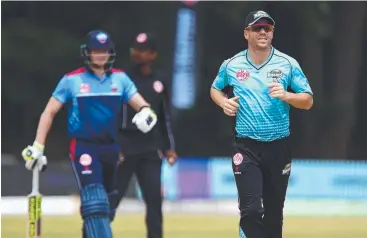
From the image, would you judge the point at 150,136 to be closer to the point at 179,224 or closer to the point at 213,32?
the point at 179,224

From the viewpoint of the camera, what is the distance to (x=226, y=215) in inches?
556

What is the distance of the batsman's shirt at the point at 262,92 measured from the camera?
24.3 feet

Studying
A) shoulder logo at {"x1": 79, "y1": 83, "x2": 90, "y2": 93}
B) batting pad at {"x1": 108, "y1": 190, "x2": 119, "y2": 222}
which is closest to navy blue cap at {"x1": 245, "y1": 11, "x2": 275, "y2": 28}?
shoulder logo at {"x1": 79, "y1": 83, "x2": 90, "y2": 93}

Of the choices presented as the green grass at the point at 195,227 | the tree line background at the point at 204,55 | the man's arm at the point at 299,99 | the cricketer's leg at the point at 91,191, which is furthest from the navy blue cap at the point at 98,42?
the tree line background at the point at 204,55

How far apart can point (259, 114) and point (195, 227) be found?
5127 millimetres

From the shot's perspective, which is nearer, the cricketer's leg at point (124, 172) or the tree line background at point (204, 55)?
the cricketer's leg at point (124, 172)

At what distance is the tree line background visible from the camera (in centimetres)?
1595

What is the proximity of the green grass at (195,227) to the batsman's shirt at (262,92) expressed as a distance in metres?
3.90

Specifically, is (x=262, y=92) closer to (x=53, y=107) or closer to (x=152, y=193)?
(x=53, y=107)

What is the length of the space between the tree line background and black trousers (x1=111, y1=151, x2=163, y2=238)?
635 centimetres

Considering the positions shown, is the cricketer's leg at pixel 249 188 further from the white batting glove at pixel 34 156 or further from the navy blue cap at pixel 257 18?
the white batting glove at pixel 34 156

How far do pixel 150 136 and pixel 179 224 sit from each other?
3.51 metres

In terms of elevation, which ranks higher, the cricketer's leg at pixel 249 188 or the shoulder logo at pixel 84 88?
the shoulder logo at pixel 84 88

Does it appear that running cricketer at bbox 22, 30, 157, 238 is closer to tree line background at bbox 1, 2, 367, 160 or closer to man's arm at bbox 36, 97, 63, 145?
man's arm at bbox 36, 97, 63, 145
